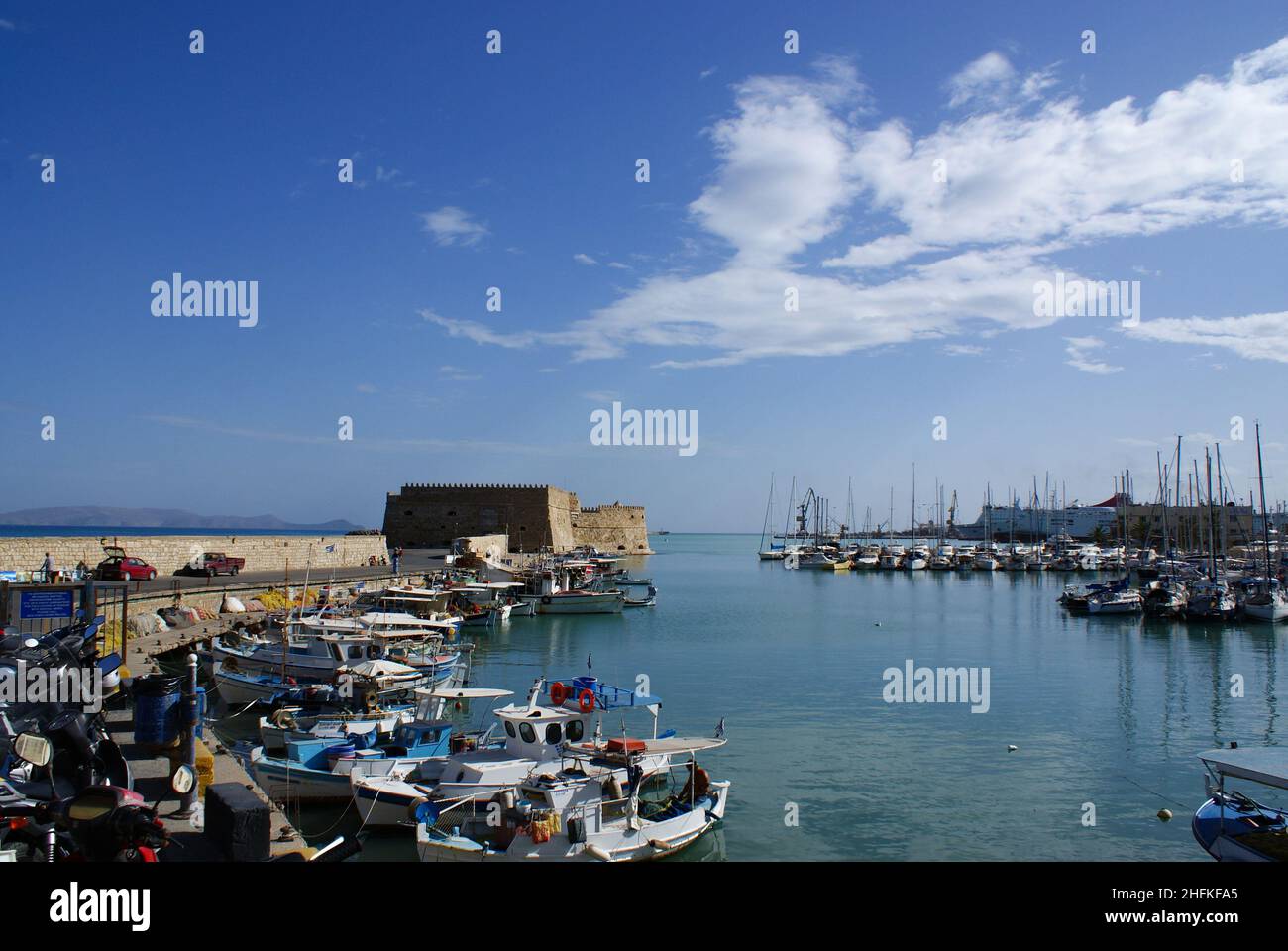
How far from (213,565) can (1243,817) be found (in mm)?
32445

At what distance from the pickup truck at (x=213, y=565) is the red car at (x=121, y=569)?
160cm

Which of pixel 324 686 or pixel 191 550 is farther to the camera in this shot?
pixel 191 550

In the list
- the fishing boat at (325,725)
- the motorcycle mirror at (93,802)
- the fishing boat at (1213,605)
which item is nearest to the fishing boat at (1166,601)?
the fishing boat at (1213,605)

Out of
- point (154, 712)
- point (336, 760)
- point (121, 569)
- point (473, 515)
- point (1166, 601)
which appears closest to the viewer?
point (154, 712)

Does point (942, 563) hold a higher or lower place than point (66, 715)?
lower

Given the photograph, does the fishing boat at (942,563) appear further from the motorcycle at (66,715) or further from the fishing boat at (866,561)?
the motorcycle at (66,715)

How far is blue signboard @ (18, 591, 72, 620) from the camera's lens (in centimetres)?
1413

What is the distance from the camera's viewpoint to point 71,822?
5.58 metres

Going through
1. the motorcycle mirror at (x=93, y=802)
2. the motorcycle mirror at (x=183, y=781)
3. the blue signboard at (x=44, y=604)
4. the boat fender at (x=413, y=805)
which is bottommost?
the boat fender at (x=413, y=805)

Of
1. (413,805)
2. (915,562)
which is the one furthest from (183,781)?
(915,562)

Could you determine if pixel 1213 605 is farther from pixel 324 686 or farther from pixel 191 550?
pixel 191 550

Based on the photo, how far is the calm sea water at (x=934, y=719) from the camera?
12.9 metres
